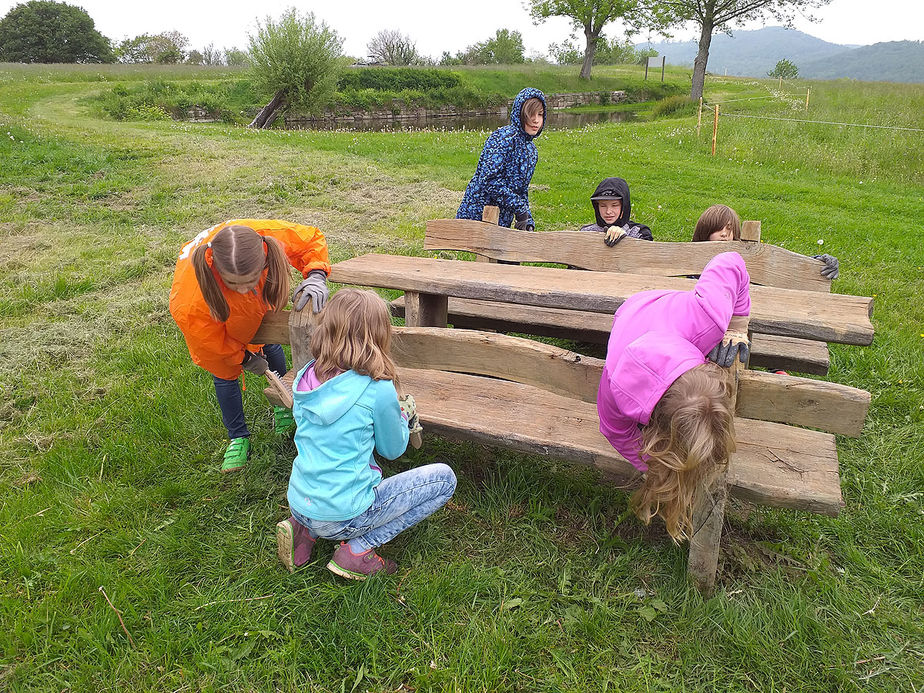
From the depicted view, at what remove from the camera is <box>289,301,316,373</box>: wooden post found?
9.19ft

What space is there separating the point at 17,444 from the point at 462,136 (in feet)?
47.5

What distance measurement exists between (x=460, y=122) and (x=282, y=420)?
32.3m


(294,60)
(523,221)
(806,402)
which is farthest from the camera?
(294,60)

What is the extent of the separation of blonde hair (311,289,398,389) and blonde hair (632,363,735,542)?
106 cm

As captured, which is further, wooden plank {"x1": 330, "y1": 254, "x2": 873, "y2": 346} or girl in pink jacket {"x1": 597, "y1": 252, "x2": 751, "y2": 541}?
wooden plank {"x1": 330, "y1": 254, "x2": 873, "y2": 346}

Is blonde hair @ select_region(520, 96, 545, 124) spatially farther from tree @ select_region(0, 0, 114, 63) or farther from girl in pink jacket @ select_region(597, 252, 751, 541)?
tree @ select_region(0, 0, 114, 63)

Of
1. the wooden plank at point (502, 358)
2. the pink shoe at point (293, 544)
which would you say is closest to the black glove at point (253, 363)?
the wooden plank at point (502, 358)

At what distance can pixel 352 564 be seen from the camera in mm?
2496

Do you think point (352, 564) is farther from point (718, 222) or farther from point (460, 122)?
point (460, 122)

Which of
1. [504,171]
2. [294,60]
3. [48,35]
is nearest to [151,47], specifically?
[48,35]

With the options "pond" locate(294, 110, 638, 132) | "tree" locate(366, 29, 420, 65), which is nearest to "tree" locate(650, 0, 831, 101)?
"pond" locate(294, 110, 638, 132)

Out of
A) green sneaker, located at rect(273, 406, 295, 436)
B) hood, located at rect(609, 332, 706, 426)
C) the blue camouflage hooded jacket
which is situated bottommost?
green sneaker, located at rect(273, 406, 295, 436)

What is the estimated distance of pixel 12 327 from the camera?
5098 mm

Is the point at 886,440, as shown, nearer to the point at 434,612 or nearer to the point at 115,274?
the point at 434,612
